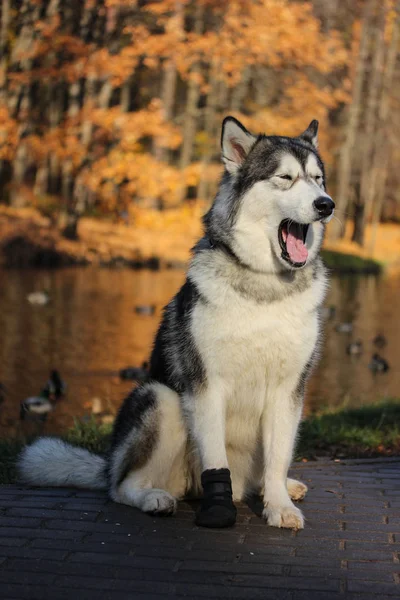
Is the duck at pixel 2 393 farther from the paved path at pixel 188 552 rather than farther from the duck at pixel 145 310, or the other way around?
the duck at pixel 145 310

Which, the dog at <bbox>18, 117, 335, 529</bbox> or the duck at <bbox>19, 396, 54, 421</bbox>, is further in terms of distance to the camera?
the duck at <bbox>19, 396, 54, 421</bbox>

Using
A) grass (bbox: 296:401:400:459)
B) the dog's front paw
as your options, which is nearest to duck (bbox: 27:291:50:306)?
grass (bbox: 296:401:400:459)

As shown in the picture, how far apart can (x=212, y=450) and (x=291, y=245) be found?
1.12 m

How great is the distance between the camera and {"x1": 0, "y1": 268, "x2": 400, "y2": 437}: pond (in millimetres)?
10250

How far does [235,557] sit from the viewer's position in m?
3.90

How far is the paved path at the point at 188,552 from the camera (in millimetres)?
3457

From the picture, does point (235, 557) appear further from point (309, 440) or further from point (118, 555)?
point (309, 440)

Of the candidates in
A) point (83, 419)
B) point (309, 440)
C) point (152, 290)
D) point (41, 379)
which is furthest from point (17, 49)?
point (309, 440)

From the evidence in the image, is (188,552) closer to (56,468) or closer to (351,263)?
(56,468)

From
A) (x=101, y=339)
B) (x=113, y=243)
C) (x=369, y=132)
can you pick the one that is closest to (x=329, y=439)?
(x=101, y=339)

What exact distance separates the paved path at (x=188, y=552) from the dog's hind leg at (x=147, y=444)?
14 cm

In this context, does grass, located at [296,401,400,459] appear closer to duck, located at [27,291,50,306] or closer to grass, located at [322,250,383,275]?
duck, located at [27,291,50,306]

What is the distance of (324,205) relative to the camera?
4.38 m

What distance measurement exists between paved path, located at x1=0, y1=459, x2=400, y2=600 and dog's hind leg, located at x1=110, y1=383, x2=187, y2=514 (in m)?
0.14
